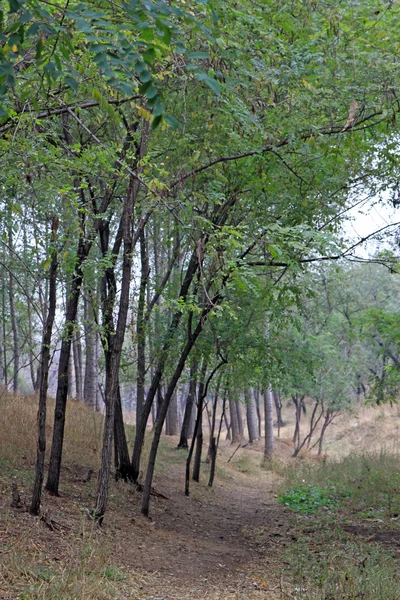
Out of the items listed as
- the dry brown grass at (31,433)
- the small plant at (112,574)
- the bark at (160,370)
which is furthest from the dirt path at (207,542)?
the dry brown grass at (31,433)

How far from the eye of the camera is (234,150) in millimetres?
8500

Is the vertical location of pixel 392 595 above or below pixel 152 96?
below

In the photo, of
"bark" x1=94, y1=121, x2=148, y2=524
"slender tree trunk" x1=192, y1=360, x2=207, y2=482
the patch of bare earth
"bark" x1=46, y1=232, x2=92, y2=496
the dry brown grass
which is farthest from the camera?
"slender tree trunk" x1=192, y1=360, x2=207, y2=482

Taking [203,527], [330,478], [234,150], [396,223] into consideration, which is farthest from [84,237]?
[330,478]

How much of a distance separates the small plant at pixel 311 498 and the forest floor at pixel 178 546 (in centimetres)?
24

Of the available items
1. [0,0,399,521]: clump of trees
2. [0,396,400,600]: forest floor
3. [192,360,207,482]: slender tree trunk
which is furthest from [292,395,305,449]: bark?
[0,0,399,521]: clump of trees

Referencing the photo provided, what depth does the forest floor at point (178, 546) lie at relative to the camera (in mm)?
5355

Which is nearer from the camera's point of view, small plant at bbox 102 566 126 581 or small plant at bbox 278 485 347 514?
small plant at bbox 102 566 126 581

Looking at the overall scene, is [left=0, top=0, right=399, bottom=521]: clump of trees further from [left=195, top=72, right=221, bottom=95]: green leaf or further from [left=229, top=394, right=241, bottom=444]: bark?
[left=229, top=394, right=241, bottom=444]: bark

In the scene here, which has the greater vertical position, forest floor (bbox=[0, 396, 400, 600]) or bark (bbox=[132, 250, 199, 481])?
bark (bbox=[132, 250, 199, 481])

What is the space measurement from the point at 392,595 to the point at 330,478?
11929mm

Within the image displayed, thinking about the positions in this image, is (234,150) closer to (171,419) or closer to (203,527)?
(203,527)

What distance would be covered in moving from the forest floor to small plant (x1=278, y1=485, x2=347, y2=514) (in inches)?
9.3

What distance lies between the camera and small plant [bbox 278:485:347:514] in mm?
12703
